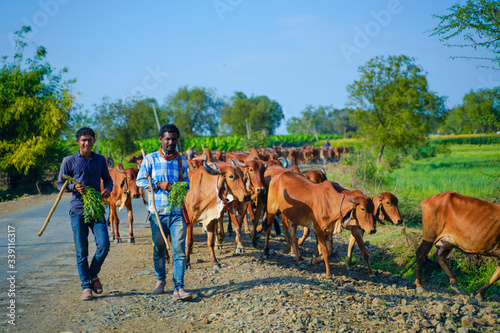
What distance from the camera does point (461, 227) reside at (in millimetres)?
7242

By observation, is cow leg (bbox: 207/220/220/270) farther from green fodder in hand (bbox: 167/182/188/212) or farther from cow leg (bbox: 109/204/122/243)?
cow leg (bbox: 109/204/122/243)

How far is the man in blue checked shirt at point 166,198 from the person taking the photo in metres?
5.92

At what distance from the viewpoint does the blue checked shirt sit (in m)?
5.93

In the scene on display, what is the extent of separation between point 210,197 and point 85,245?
2624 mm

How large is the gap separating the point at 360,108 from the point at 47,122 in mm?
18962

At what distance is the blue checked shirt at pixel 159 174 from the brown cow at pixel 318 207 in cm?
297

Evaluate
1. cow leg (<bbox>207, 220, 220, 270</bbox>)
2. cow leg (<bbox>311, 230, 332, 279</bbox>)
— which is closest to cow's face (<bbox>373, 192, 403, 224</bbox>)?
cow leg (<bbox>311, 230, 332, 279</bbox>)

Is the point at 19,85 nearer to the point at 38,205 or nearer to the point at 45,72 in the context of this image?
the point at 45,72

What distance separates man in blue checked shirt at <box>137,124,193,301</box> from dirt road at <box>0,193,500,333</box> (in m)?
0.51

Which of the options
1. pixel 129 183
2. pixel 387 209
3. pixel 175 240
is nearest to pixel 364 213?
pixel 387 209

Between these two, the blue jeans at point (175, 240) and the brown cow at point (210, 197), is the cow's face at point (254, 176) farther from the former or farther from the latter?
the blue jeans at point (175, 240)

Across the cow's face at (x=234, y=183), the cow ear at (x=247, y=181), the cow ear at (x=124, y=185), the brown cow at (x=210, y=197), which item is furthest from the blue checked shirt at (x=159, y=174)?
the cow ear at (x=124, y=185)

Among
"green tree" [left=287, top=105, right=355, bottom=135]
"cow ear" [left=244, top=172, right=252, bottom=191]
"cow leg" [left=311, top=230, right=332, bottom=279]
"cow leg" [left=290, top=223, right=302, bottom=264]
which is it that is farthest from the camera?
"green tree" [left=287, top=105, right=355, bottom=135]

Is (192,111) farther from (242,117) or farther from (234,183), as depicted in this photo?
(234,183)
